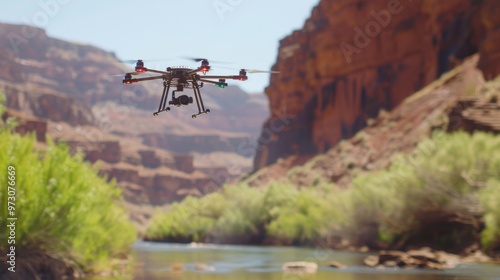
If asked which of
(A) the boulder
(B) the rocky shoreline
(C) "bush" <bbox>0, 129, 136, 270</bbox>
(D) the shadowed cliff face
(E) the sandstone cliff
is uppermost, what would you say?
(D) the shadowed cliff face

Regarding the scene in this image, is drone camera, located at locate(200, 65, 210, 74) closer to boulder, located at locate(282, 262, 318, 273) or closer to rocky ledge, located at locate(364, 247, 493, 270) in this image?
rocky ledge, located at locate(364, 247, 493, 270)

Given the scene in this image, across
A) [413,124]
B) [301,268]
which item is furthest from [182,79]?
[413,124]

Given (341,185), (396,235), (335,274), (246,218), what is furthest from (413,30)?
(335,274)

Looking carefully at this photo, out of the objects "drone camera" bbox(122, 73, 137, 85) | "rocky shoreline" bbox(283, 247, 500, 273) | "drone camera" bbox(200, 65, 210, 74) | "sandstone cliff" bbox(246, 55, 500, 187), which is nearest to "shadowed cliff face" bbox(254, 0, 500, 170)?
"sandstone cliff" bbox(246, 55, 500, 187)

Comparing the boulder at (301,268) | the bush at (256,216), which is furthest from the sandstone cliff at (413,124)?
the boulder at (301,268)

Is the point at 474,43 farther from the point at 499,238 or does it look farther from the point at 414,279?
the point at 414,279

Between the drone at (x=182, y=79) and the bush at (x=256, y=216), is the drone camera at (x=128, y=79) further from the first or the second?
the bush at (x=256, y=216)
